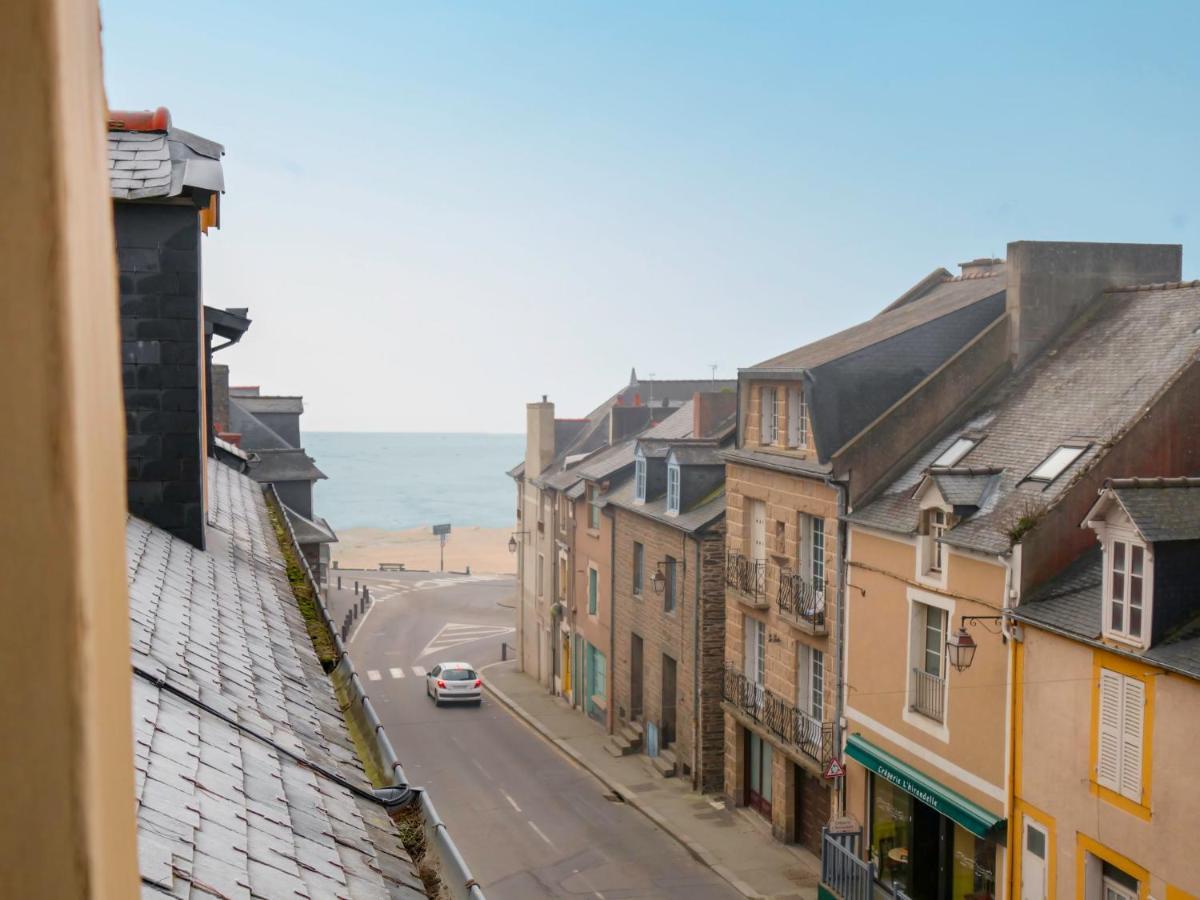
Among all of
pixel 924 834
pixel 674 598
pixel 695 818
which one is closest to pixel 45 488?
pixel 924 834

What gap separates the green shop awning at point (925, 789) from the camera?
20.0 meters

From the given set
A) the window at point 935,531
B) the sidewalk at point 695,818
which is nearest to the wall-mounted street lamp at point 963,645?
the window at point 935,531

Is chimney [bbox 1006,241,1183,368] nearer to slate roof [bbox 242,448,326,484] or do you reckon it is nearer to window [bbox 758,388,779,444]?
window [bbox 758,388,779,444]

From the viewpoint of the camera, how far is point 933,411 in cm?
2562

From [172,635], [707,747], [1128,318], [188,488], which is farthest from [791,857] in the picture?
[172,635]

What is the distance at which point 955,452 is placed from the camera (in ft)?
79.4

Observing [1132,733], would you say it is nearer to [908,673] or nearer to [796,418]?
[908,673]

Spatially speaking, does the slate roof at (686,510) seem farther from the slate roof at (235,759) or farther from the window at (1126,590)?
the slate roof at (235,759)

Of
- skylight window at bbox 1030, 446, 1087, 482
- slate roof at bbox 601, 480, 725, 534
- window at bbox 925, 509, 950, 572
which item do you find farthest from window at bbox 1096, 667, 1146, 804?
slate roof at bbox 601, 480, 725, 534

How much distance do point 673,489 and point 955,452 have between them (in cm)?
1224

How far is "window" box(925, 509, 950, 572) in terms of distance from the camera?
21828mm

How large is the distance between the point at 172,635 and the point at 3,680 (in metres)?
5.79

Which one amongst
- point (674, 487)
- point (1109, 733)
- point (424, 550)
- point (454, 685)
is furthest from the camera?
point (424, 550)

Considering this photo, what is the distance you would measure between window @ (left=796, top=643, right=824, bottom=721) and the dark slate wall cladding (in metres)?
19.2
